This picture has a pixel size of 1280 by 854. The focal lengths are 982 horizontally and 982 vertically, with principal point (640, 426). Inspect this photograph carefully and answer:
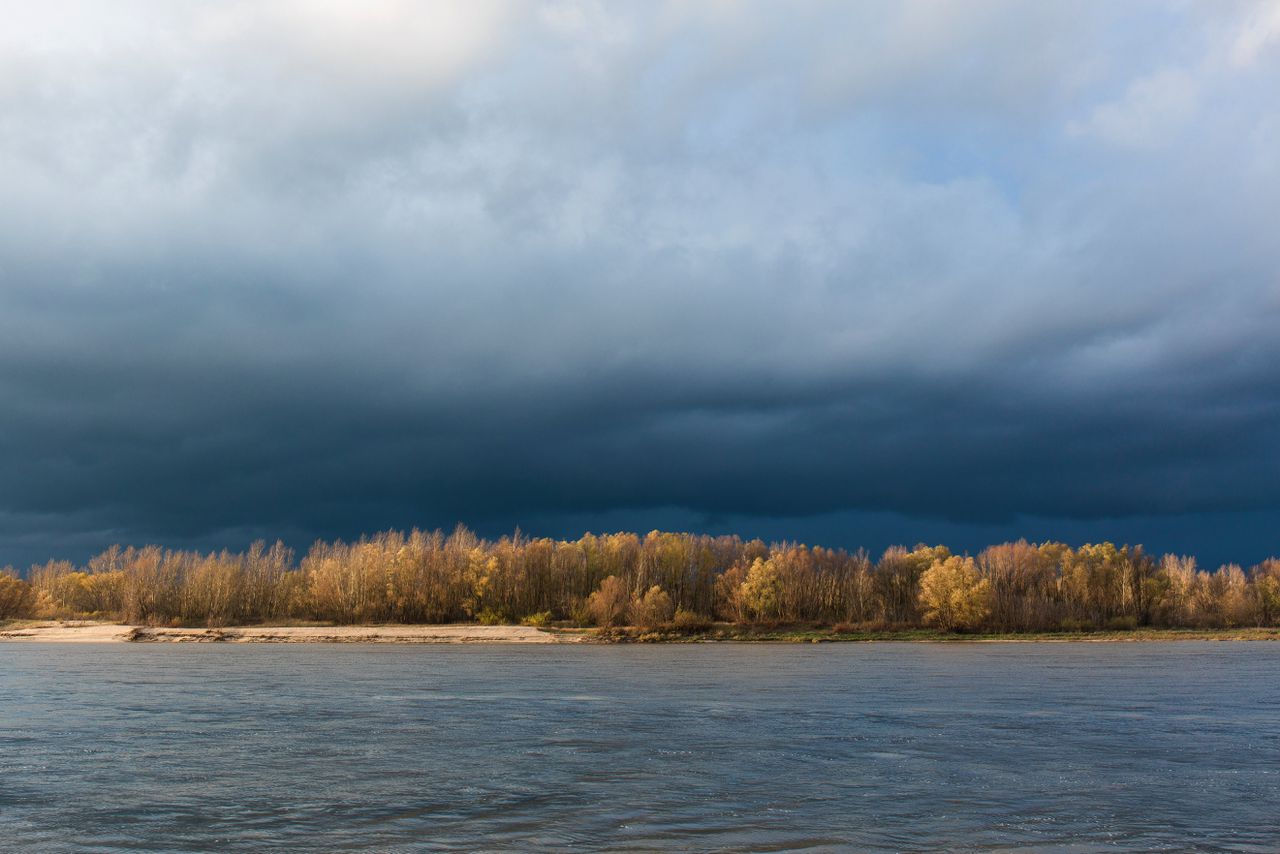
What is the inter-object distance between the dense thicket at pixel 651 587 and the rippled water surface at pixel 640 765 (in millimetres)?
93243

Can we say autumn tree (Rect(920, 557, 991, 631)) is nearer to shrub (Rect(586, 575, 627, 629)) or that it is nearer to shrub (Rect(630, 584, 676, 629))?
shrub (Rect(630, 584, 676, 629))

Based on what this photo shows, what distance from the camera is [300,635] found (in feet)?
442

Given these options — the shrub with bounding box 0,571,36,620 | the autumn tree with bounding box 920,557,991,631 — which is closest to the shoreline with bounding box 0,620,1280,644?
the autumn tree with bounding box 920,557,991,631

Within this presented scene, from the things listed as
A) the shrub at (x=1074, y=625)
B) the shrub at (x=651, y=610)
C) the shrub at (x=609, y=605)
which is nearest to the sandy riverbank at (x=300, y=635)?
the shrub at (x=609, y=605)

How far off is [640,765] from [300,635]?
119037 millimetres

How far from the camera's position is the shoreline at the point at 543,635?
130125 millimetres

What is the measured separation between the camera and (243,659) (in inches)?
3351

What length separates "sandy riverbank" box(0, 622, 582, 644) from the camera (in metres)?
132

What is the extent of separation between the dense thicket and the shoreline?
18.2 ft

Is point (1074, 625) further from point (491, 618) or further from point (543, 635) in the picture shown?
point (491, 618)

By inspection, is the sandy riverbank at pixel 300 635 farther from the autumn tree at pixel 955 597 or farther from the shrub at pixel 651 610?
the autumn tree at pixel 955 597

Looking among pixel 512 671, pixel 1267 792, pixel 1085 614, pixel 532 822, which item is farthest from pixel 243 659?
pixel 1085 614

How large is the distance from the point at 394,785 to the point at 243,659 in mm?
68421

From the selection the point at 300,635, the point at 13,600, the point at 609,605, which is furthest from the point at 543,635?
the point at 13,600
